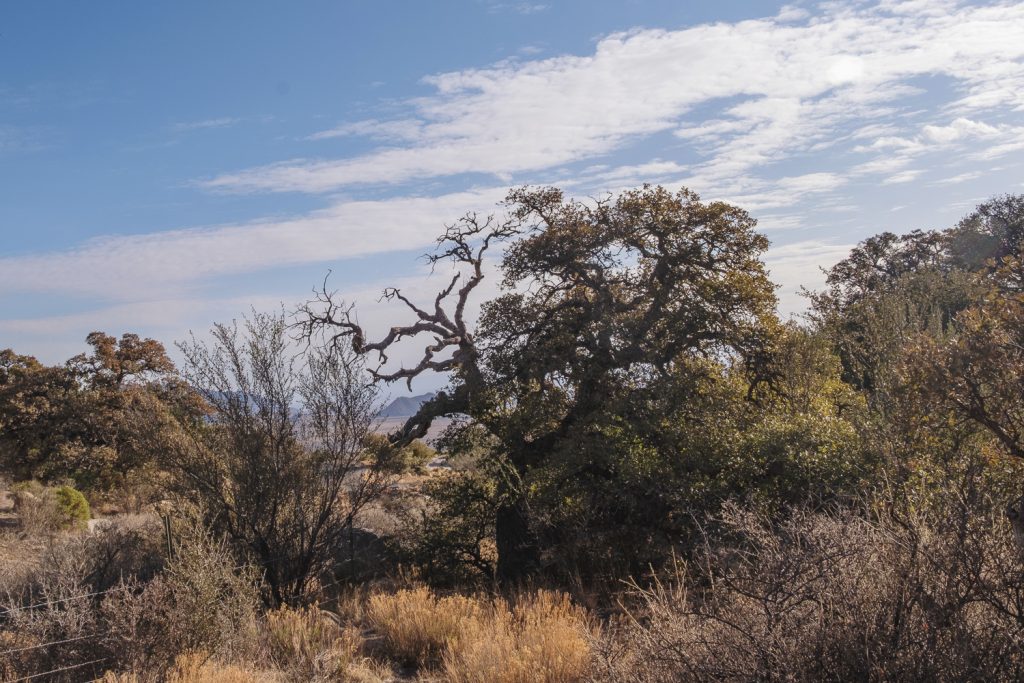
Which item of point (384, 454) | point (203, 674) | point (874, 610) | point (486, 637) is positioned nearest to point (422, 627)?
point (486, 637)

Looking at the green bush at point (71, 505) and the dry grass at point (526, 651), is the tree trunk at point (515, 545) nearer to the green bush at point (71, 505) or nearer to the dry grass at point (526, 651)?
the dry grass at point (526, 651)

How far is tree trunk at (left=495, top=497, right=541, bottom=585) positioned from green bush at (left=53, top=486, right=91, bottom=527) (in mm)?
13135

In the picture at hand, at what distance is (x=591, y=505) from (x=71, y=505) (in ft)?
50.9

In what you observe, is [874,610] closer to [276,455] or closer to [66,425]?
[276,455]

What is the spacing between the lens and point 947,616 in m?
4.16

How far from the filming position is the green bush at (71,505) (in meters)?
19.8

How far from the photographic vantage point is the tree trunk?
12625 millimetres

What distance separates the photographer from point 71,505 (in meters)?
20.0

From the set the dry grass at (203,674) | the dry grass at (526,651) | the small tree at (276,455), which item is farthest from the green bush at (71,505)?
the dry grass at (526,651)

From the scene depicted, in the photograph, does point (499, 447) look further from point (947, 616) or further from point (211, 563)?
point (947, 616)

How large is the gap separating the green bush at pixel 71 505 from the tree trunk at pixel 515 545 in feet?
43.1

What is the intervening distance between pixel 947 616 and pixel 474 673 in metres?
3.90

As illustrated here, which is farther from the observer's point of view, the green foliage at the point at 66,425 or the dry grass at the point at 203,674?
the green foliage at the point at 66,425

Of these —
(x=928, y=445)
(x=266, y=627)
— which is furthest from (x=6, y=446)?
(x=928, y=445)
